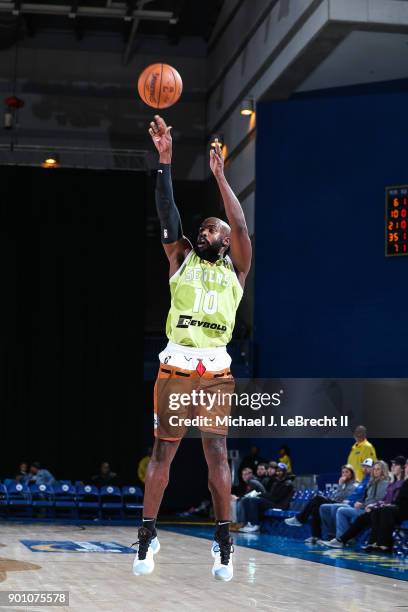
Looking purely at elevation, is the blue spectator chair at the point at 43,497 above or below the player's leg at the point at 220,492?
below

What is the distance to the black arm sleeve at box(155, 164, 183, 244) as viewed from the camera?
5453 millimetres

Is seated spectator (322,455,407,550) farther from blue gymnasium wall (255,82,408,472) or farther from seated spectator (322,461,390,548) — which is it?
blue gymnasium wall (255,82,408,472)

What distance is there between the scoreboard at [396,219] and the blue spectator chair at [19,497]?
30.8 ft

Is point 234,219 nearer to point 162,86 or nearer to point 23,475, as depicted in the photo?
point 162,86

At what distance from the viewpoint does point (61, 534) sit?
53.3 feet

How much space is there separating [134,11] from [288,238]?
7925mm

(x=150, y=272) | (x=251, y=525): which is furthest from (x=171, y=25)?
(x=251, y=525)

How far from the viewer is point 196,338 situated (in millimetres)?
5543

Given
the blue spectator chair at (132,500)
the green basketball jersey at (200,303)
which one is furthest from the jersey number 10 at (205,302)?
the blue spectator chair at (132,500)

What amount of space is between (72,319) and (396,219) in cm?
909

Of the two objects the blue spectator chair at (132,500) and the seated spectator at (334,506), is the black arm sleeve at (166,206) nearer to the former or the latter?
the seated spectator at (334,506)

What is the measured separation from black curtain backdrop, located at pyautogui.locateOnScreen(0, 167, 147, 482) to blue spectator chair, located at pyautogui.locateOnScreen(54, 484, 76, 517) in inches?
63.4

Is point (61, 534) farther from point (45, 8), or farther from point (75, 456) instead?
point (45, 8)

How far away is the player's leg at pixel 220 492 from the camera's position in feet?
18.0
